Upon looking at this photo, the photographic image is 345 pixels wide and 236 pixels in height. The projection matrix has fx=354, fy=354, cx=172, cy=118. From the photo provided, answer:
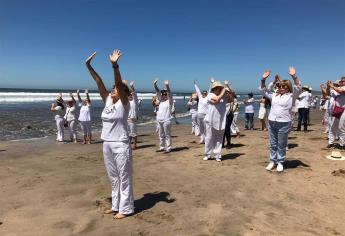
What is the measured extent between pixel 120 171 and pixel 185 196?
5.69 ft

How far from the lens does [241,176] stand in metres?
8.11

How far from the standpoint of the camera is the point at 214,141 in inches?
388

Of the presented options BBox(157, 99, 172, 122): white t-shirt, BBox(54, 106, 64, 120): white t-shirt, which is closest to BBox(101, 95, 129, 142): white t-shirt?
BBox(157, 99, 172, 122): white t-shirt

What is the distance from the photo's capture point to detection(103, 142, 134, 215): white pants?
18.0 ft

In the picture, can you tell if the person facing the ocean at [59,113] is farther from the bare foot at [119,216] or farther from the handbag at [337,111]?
the handbag at [337,111]

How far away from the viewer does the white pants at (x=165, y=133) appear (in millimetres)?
11461

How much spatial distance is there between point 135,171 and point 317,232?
16.2ft

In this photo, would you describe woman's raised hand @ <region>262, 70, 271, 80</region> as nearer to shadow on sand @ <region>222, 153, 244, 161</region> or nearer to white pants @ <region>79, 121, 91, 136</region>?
shadow on sand @ <region>222, 153, 244, 161</region>

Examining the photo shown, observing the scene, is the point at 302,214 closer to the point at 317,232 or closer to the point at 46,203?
the point at 317,232

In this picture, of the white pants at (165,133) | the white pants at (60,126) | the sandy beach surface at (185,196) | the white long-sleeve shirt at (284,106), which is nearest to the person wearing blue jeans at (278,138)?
the white long-sleeve shirt at (284,106)

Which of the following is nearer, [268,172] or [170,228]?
[170,228]

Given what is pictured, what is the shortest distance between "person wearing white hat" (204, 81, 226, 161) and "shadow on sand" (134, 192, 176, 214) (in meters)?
3.14

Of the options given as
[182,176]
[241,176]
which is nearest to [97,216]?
[182,176]

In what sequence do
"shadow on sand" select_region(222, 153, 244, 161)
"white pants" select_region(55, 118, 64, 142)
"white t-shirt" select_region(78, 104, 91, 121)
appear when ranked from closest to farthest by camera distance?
"shadow on sand" select_region(222, 153, 244, 161)
"white t-shirt" select_region(78, 104, 91, 121)
"white pants" select_region(55, 118, 64, 142)
